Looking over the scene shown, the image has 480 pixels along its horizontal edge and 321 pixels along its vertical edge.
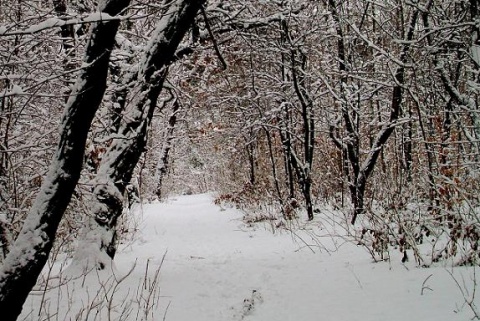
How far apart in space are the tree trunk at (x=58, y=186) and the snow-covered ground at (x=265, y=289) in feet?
0.69

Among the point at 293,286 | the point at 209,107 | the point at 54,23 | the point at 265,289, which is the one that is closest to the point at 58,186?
the point at 54,23

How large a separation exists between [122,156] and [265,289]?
2.06m

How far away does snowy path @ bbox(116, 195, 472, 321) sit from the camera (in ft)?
10.3

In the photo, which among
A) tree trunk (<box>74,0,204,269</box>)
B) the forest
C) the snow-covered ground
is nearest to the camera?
the forest

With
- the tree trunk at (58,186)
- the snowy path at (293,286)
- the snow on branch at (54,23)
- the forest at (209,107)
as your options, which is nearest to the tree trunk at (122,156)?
the forest at (209,107)

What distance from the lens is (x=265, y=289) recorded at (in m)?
4.07

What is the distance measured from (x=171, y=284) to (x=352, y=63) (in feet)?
16.3

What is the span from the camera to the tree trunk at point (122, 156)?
169 inches

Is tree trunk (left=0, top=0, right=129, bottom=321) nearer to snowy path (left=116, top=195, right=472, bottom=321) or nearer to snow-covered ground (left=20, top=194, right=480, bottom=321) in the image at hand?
snow-covered ground (left=20, top=194, right=480, bottom=321)

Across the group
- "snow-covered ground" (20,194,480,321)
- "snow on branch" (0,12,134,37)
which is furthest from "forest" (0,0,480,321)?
"snow-covered ground" (20,194,480,321)

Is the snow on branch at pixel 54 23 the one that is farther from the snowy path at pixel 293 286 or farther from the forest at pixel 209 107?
the snowy path at pixel 293 286

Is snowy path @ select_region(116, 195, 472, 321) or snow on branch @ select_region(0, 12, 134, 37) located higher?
snow on branch @ select_region(0, 12, 134, 37)

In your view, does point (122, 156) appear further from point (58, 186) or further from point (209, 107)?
point (209, 107)

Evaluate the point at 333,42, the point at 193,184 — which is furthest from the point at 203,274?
the point at 193,184
